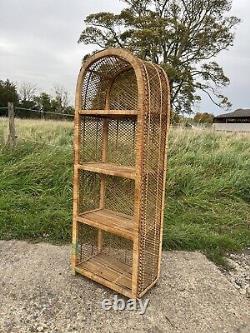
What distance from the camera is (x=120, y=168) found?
7.25 ft

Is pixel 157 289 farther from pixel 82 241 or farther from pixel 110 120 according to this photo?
pixel 110 120

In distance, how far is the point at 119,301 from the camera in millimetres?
2094

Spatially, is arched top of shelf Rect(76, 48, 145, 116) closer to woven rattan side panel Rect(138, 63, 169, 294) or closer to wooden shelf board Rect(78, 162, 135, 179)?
woven rattan side panel Rect(138, 63, 169, 294)

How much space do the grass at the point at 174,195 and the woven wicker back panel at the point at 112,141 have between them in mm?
1158

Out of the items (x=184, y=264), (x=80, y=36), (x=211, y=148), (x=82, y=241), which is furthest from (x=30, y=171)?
(x=80, y=36)

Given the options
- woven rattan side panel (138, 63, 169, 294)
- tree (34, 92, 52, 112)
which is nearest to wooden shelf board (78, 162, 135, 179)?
woven rattan side panel (138, 63, 169, 294)

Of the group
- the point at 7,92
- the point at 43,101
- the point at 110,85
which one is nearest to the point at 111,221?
the point at 110,85

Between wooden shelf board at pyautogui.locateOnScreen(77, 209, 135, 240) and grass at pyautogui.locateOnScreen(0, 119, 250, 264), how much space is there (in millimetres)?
926

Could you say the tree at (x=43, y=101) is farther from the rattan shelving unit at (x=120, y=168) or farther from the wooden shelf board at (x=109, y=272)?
the wooden shelf board at (x=109, y=272)

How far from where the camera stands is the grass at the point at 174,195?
320 centimetres

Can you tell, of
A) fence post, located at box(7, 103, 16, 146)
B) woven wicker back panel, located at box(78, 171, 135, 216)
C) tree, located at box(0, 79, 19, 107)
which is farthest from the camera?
tree, located at box(0, 79, 19, 107)

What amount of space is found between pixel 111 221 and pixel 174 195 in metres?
2.40

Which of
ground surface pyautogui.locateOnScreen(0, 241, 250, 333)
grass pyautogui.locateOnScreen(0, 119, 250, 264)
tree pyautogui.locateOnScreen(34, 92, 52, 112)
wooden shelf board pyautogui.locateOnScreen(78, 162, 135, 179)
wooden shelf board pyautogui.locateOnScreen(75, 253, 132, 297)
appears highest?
tree pyautogui.locateOnScreen(34, 92, 52, 112)

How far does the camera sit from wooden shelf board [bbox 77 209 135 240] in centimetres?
203
